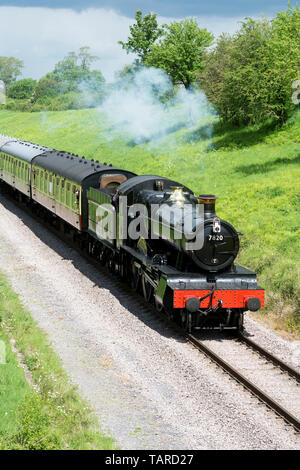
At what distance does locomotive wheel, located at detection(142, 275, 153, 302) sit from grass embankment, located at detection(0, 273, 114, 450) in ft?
13.0

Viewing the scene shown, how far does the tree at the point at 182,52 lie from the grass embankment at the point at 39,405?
36.4 meters

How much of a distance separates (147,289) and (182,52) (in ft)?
110

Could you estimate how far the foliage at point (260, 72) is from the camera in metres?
30.8

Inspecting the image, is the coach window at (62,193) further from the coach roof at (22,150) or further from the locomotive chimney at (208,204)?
the locomotive chimney at (208,204)

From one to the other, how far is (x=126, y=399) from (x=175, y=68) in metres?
39.3

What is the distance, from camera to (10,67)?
15188cm

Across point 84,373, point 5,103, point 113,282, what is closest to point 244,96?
point 113,282

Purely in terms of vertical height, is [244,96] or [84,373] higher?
[244,96]

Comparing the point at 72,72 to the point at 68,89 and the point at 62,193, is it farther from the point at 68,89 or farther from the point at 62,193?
the point at 62,193

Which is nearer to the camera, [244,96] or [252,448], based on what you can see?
[252,448]

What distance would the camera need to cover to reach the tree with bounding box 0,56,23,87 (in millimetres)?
150625

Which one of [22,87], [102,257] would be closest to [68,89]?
[22,87]
